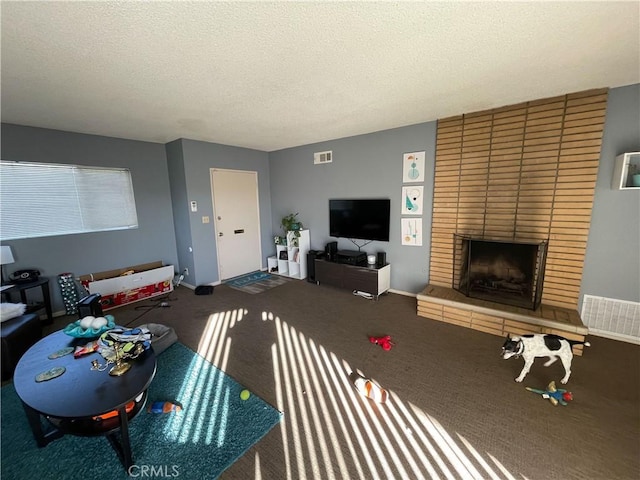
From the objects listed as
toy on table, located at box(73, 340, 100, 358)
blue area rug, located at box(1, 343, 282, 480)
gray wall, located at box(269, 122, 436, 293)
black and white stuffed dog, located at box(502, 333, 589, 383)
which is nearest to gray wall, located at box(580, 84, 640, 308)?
black and white stuffed dog, located at box(502, 333, 589, 383)

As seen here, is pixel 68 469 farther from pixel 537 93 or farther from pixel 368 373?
pixel 537 93

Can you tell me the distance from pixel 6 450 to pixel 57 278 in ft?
8.25

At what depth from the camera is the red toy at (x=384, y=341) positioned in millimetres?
2543

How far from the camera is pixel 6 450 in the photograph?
1.56 m

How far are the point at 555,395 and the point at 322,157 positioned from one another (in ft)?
13.1

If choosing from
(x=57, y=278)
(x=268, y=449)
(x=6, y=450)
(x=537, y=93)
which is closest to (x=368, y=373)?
(x=268, y=449)

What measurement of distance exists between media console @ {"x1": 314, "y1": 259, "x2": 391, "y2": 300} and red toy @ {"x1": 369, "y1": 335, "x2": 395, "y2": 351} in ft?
3.53

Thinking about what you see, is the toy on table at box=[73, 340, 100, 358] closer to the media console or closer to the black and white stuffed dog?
the media console

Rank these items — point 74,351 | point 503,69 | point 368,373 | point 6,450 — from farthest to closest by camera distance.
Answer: point 368,373 → point 503,69 → point 74,351 → point 6,450

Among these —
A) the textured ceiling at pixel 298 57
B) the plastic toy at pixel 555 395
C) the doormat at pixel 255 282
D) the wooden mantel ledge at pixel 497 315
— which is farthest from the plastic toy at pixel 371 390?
the doormat at pixel 255 282

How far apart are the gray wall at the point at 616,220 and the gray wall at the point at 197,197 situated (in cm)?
486

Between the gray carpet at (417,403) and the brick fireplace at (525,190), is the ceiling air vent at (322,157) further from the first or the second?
the gray carpet at (417,403)

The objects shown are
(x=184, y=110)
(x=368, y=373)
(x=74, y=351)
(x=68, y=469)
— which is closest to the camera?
(x=68, y=469)

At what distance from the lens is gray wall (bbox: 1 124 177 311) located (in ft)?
10.2
